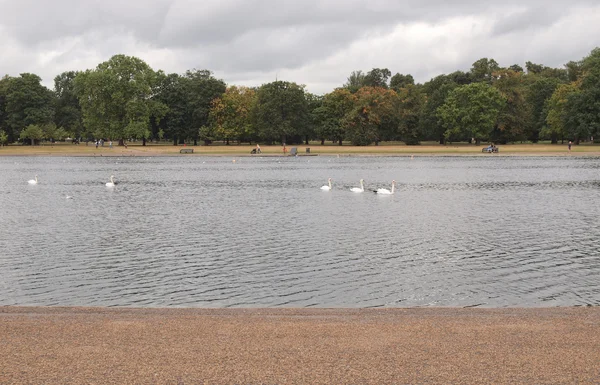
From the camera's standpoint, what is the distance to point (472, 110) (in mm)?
128750

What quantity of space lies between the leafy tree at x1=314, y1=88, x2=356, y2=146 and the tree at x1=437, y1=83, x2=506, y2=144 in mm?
21868

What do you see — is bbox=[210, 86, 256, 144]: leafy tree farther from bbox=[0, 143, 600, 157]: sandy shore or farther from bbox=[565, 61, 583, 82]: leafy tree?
bbox=[565, 61, 583, 82]: leafy tree

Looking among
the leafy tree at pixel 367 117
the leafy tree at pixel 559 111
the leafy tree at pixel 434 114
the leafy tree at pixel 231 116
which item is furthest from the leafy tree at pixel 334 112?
the leafy tree at pixel 559 111

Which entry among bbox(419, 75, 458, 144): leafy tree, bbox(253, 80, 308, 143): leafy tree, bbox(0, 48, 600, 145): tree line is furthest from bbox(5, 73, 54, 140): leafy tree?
bbox(419, 75, 458, 144): leafy tree

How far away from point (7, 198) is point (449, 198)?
110ft

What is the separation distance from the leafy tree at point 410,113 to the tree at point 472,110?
749 cm

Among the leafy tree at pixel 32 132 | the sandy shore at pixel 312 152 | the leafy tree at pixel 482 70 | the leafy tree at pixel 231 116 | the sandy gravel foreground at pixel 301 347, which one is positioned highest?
the leafy tree at pixel 482 70

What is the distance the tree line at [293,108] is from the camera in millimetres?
129750

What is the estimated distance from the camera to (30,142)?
152875 millimetres

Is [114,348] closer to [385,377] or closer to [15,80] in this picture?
[385,377]

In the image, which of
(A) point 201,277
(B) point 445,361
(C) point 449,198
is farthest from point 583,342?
(C) point 449,198

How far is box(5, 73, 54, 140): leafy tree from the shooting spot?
14350 cm

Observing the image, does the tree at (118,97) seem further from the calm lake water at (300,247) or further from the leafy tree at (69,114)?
the calm lake water at (300,247)

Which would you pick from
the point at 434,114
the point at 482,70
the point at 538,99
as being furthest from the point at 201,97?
the point at 538,99
